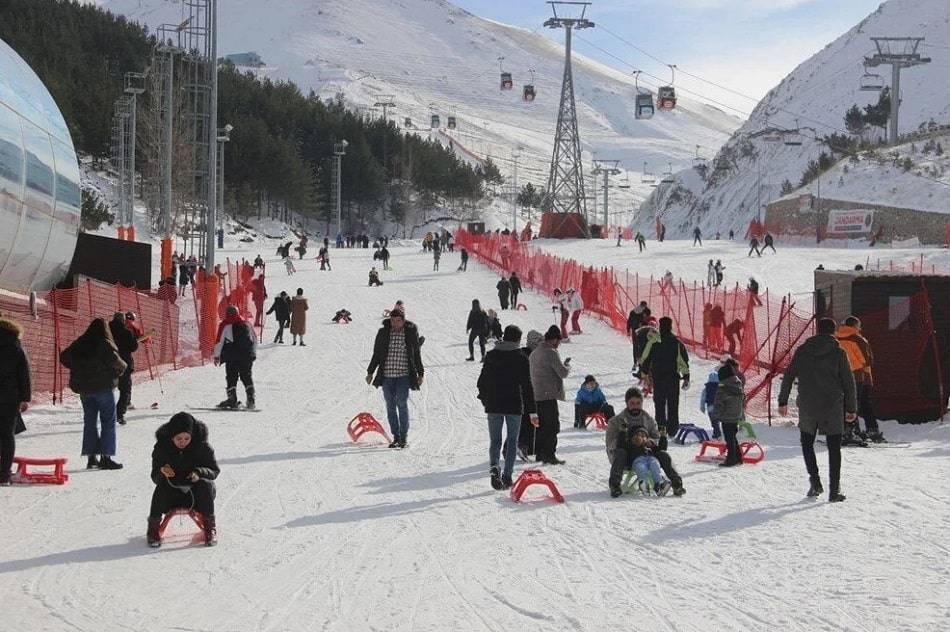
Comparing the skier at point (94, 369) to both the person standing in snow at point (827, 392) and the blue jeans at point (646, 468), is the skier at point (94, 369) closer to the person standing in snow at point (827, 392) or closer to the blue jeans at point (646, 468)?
the blue jeans at point (646, 468)

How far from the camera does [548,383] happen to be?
1165cm

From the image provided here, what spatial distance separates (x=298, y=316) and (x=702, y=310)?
408 inches

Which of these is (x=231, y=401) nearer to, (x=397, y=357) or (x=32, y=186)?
(x=32, y=186)

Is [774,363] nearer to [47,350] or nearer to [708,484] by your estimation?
[708,484]

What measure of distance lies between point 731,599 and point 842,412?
3587mm

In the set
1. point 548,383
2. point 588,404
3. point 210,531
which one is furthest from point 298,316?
point 210,531

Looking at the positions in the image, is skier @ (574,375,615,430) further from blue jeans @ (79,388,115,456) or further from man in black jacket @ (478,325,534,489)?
blue jeans @ (79,388,115,456)

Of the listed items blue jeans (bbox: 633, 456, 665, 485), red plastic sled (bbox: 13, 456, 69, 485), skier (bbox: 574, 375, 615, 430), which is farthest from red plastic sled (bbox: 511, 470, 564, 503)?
skier (bbox: 574, 375, 615, 430)

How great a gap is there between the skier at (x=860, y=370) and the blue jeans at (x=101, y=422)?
8.13 m

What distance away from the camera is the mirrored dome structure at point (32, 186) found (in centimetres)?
1395

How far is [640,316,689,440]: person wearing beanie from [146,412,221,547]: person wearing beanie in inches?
282

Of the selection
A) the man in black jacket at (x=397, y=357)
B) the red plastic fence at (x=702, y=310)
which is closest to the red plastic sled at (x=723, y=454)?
the man in black jacket at (x=397, y=357)

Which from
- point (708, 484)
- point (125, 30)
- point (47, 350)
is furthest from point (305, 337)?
point (125, 30)

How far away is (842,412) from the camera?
32.4ft
